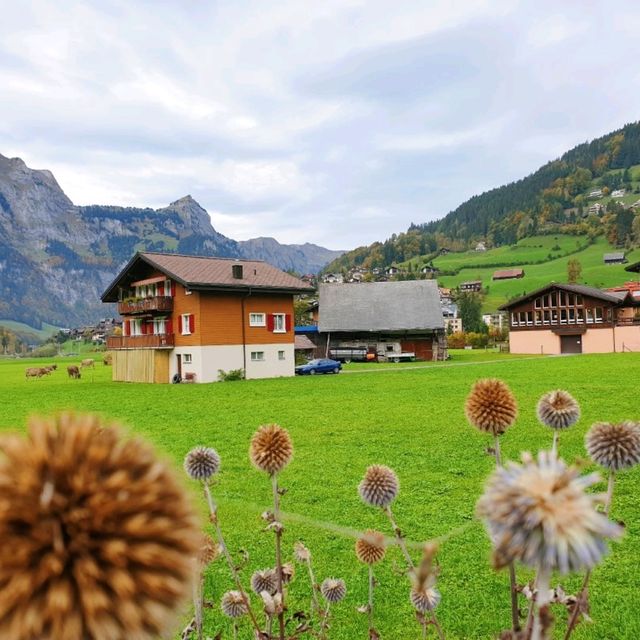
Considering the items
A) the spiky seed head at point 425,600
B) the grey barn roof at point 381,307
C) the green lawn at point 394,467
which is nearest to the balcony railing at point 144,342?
the green lawn at point 394,467

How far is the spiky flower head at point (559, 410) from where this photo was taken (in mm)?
3088

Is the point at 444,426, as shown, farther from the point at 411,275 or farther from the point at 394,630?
the point at 411,275

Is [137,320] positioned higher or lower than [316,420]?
higher

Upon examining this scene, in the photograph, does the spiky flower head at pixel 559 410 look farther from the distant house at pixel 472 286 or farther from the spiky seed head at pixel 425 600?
the distant house at pixel 472 286

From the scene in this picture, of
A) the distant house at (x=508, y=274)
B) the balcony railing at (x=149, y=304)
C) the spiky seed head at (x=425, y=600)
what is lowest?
the spiky seed head at (x=425, y=600)

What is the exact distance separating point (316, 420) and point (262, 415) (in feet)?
9.11

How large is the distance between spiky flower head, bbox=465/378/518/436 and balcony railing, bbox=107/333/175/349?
140 feet

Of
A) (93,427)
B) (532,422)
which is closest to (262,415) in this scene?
(532,422)

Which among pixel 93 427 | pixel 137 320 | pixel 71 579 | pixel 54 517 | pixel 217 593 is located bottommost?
pixel 217 593

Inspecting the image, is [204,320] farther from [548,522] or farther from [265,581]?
[548,522]

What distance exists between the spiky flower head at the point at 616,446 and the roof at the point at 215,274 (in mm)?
39651

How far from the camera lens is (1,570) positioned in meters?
1.06

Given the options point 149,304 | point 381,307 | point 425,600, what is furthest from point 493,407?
point 381,307

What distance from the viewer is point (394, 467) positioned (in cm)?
1290
